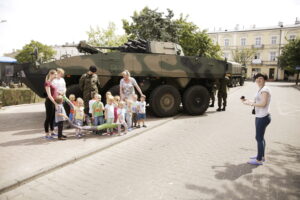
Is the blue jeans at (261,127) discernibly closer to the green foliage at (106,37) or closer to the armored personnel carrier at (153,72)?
the armored personnel carrier at (153,72)

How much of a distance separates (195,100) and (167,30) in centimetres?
1891

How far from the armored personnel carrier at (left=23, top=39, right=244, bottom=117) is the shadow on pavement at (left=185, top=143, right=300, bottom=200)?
4.43 meters

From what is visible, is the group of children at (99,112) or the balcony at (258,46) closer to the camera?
the group of children at (99,112)

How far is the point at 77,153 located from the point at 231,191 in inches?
112

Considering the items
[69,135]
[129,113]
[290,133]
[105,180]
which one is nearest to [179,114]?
[129,113]

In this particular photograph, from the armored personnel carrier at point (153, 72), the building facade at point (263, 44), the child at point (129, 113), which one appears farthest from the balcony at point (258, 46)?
the child at point (129, 113)

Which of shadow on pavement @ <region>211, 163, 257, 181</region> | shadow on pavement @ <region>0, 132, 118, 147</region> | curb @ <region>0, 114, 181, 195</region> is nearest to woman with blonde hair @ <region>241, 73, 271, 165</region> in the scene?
shadow on pavement @ <region>211, 163, 257, 181</region>

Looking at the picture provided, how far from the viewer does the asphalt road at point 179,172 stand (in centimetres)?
330

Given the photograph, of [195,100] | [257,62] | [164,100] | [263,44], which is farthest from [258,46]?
[164,100]

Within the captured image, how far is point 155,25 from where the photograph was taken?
25219 millimetres

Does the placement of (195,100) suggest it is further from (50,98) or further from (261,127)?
(50,98)

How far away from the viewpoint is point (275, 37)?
54500 millimetres

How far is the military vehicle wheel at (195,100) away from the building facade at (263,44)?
50.8 meters

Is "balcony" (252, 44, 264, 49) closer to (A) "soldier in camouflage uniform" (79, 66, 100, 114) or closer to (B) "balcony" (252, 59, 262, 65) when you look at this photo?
(B) "balcony" (252, 59, 262, 65)
